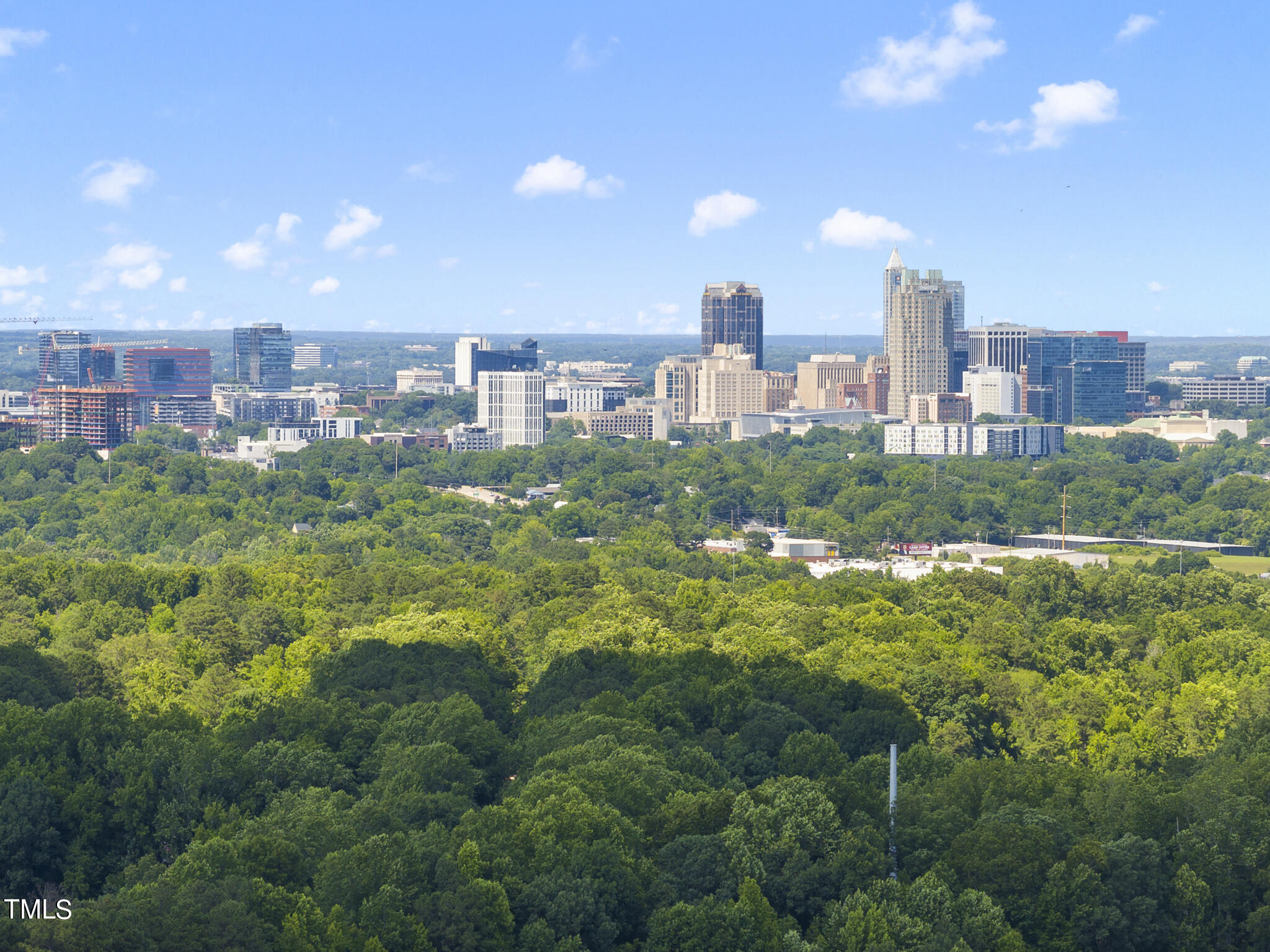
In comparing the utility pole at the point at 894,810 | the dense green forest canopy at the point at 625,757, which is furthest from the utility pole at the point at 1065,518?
the utility pole at the point at 894,810

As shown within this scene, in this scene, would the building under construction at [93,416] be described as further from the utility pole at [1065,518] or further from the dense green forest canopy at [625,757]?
the dense green forest canopy at [625,757]

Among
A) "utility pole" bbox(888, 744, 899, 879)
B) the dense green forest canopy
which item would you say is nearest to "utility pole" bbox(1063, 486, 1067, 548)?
the dense green forest canopy

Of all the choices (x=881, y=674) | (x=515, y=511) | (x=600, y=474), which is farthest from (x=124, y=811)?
(x=600, y=474)

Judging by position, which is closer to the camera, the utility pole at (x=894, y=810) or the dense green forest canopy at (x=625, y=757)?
the dense green forest canopy at (x=625, y=757)

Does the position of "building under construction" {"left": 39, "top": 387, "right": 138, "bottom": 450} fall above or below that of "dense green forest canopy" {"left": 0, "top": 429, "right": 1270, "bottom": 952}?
above

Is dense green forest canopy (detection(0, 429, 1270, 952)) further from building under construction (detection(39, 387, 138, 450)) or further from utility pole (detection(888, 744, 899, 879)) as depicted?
building under construction (detection(39, 387, 138, 450))
